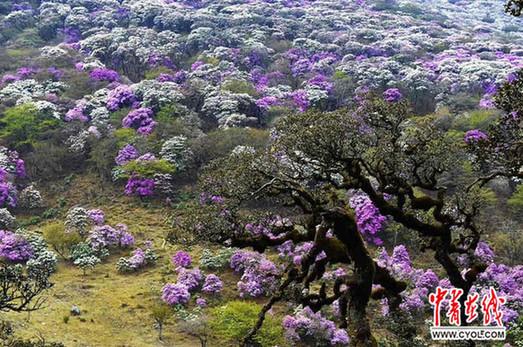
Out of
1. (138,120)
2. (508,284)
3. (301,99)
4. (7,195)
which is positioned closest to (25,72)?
(138,120)

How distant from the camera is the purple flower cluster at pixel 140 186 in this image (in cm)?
3105

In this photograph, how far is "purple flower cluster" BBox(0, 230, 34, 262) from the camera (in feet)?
79.4

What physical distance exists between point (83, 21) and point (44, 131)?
29.5m

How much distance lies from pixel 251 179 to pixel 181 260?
49.4 feet

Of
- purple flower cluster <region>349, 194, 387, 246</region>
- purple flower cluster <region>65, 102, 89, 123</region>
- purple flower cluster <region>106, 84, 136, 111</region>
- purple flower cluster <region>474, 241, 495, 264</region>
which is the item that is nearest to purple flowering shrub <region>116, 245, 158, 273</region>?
purple flower cluster <region>349, 194, 387, 246</region>

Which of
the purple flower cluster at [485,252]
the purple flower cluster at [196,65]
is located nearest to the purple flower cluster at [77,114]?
the purple flower cluster at [196,65]

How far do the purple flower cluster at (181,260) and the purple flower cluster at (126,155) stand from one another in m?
9.58

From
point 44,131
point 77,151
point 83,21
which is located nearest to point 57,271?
point 77,151

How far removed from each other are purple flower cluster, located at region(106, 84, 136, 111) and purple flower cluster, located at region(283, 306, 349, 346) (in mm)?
26018

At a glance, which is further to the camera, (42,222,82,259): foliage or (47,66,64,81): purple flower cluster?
(47,66,64,81): purple flower cluster

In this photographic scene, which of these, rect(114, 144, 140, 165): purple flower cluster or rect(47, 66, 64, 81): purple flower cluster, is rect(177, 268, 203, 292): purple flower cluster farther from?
rect(47, 66, 64, 81): purple flower cluster

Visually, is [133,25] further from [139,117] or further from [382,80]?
[382,80]

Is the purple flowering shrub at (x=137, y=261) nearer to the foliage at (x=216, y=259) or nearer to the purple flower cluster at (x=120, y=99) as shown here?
the foliage at (x=216, y=259)

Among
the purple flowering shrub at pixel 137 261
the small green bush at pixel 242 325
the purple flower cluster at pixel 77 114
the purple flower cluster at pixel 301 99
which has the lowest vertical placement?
the purple flowering shrub at pixel 137 261
